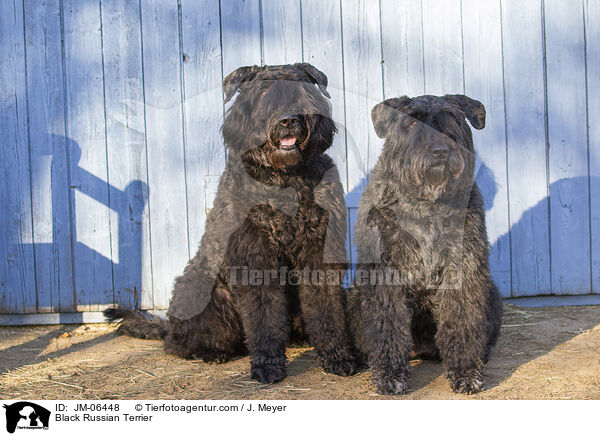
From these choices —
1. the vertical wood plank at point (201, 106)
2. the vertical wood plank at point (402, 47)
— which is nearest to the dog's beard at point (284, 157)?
the vertical wood plank at point (201, 106)

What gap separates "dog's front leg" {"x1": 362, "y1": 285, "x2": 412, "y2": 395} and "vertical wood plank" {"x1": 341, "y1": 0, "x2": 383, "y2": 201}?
1.70 meters

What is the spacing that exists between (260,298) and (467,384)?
1.20 meters

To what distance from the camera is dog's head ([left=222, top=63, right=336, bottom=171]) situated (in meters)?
2.90

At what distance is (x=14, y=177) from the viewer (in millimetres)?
4391

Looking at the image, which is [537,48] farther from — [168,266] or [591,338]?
[168,266]

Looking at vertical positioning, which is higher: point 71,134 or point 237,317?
point 71,134

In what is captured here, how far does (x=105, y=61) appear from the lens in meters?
4.34

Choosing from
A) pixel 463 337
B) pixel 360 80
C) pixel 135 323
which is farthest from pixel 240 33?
pixel 463 337

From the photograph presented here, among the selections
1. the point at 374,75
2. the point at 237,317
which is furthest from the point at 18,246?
the point at 374,75

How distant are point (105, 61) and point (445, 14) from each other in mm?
2801

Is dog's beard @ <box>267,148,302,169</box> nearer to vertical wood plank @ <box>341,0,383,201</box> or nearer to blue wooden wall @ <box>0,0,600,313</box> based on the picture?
blue wooden wall @ <box>0,0,600,313</box>

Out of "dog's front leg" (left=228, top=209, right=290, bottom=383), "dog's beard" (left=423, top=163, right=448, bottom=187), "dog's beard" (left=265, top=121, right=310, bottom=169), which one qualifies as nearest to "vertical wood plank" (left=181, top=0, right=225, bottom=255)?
"dog's front leg" (left=228, top=209, right=290, bottom=383)

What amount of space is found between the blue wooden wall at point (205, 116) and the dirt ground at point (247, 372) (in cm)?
61
